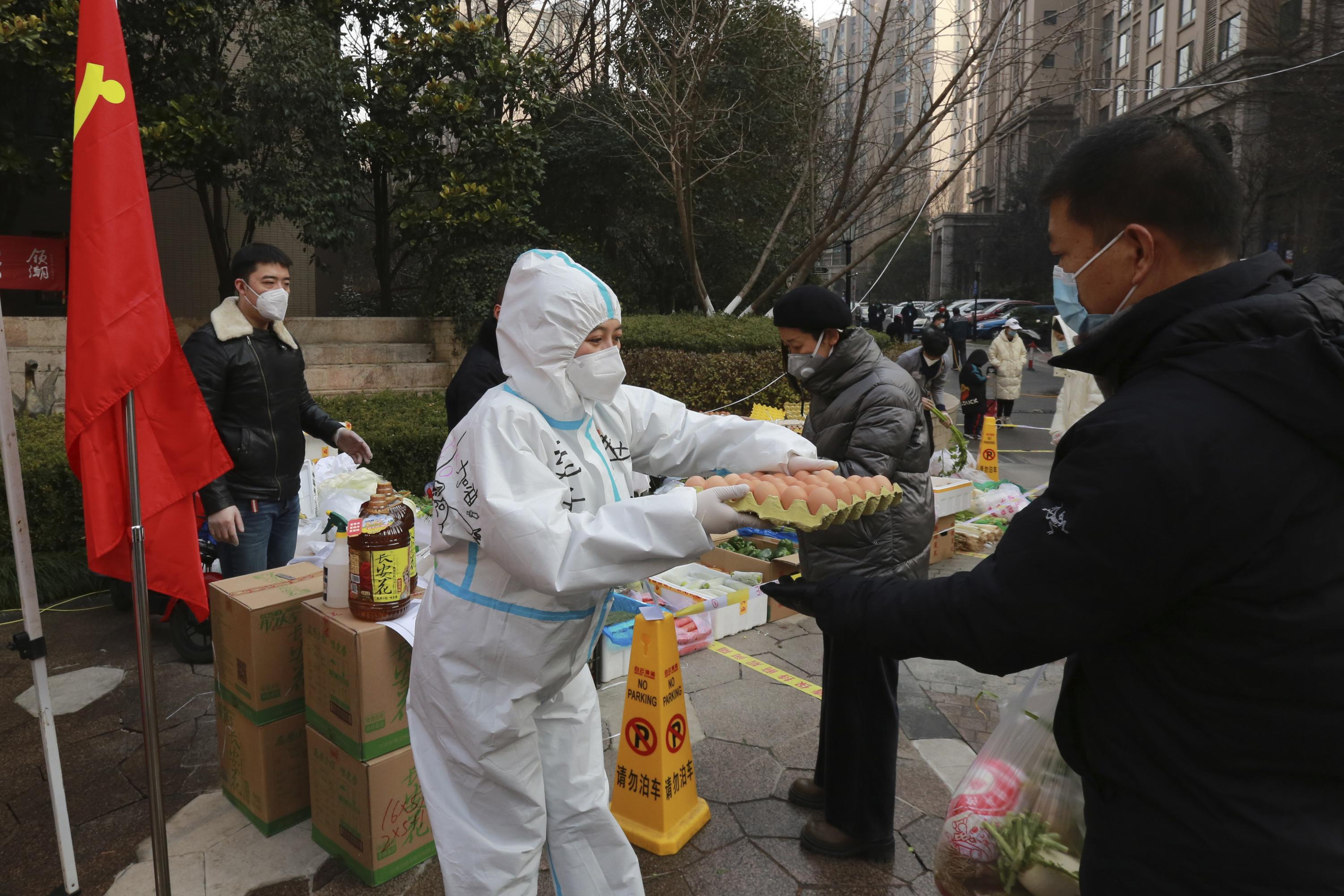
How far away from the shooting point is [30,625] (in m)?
2.46

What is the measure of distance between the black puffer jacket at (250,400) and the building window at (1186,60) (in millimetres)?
32602

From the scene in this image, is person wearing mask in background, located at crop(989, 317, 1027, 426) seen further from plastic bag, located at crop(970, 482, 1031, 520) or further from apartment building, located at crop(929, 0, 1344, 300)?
plastic bag, located at crop(970, 482, 1031, 520)

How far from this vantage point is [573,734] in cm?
236

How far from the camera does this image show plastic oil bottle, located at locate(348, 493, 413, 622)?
2.75 meters

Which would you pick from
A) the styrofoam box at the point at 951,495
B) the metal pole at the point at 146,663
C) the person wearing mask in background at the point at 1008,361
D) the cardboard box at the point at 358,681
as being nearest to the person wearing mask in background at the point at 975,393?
the person wearing mask in background at the point at 1008,361

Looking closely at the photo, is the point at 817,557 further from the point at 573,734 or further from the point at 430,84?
the point at 430,84

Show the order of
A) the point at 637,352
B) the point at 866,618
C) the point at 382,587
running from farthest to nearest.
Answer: the point at 637,352
the point at 382,587
the point at 866,618

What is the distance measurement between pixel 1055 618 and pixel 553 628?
1242 mm

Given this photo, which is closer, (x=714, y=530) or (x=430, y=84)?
(x=714, y=530)

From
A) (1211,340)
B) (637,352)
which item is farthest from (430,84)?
(1211,340)

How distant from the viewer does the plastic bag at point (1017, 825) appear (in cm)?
167

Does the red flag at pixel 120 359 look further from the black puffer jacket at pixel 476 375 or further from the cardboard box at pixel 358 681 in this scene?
the black puffer jacket at pixel 476 375

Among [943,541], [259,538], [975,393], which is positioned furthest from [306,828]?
[975,393]

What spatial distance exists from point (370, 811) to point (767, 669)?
2424mm
